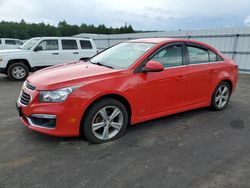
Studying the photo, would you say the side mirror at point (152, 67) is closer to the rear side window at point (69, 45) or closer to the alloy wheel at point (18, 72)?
the alloy wheel at point (18, 72)

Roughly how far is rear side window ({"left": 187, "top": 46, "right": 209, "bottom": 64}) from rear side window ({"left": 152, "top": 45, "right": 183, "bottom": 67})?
27 cm

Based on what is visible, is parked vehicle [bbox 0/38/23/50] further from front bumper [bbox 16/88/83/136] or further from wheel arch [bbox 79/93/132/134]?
wheel arch [bbox 79/93/132/134]

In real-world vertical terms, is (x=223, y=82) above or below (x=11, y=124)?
above

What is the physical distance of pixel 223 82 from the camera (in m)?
5.28

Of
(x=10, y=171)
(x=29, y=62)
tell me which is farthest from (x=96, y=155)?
(x=29, y=62)

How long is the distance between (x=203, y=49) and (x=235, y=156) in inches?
96.7

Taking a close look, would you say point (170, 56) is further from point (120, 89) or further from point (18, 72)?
point (18, 72)

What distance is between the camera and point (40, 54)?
31.7ft

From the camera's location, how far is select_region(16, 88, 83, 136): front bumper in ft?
10.8

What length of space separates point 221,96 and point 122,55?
256 centimetres

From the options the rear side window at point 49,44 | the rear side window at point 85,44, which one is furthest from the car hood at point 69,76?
the rear side window at point 85,44

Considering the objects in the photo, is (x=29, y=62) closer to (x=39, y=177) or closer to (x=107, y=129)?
(x=107, y=129)

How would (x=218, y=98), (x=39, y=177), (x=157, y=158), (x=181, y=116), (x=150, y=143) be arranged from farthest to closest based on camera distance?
(x=218, y=98) → (x=181, y=116) → (x=150, y=143) → (x=157, y=158) → (x=39, y=177)

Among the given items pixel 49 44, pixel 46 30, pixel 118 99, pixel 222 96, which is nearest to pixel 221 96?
pixel 222 96
